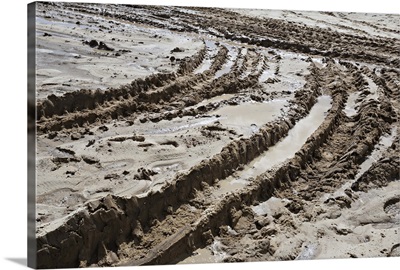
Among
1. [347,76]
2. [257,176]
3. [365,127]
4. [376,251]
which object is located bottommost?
[376,251]

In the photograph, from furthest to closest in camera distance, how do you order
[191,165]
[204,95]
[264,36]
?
[264,36] → [204,95] → [191,165]

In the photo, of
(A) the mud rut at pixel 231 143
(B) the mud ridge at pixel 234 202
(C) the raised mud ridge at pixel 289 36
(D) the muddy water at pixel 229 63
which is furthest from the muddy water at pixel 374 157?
(D) the muddy water at pixel 229 63

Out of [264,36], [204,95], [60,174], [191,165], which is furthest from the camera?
[264,36]

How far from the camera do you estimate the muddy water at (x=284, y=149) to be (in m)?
4.69

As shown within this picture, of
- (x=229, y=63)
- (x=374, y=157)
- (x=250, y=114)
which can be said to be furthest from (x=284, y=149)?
(x=229, y=63)

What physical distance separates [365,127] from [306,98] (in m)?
0.52

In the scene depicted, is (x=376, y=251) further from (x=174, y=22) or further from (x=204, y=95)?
(x=174, y=22)

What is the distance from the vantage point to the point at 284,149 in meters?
4.92

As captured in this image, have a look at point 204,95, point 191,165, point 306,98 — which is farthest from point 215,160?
point 306,98

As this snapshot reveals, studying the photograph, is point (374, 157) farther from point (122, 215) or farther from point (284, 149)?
point (122, 215)

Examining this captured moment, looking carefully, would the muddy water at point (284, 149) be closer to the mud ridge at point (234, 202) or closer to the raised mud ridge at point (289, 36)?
the mud ridge at point (234, 202)

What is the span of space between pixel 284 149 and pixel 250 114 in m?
0.37

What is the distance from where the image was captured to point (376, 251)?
4820 mm

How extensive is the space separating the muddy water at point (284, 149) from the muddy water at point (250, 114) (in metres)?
0.19
